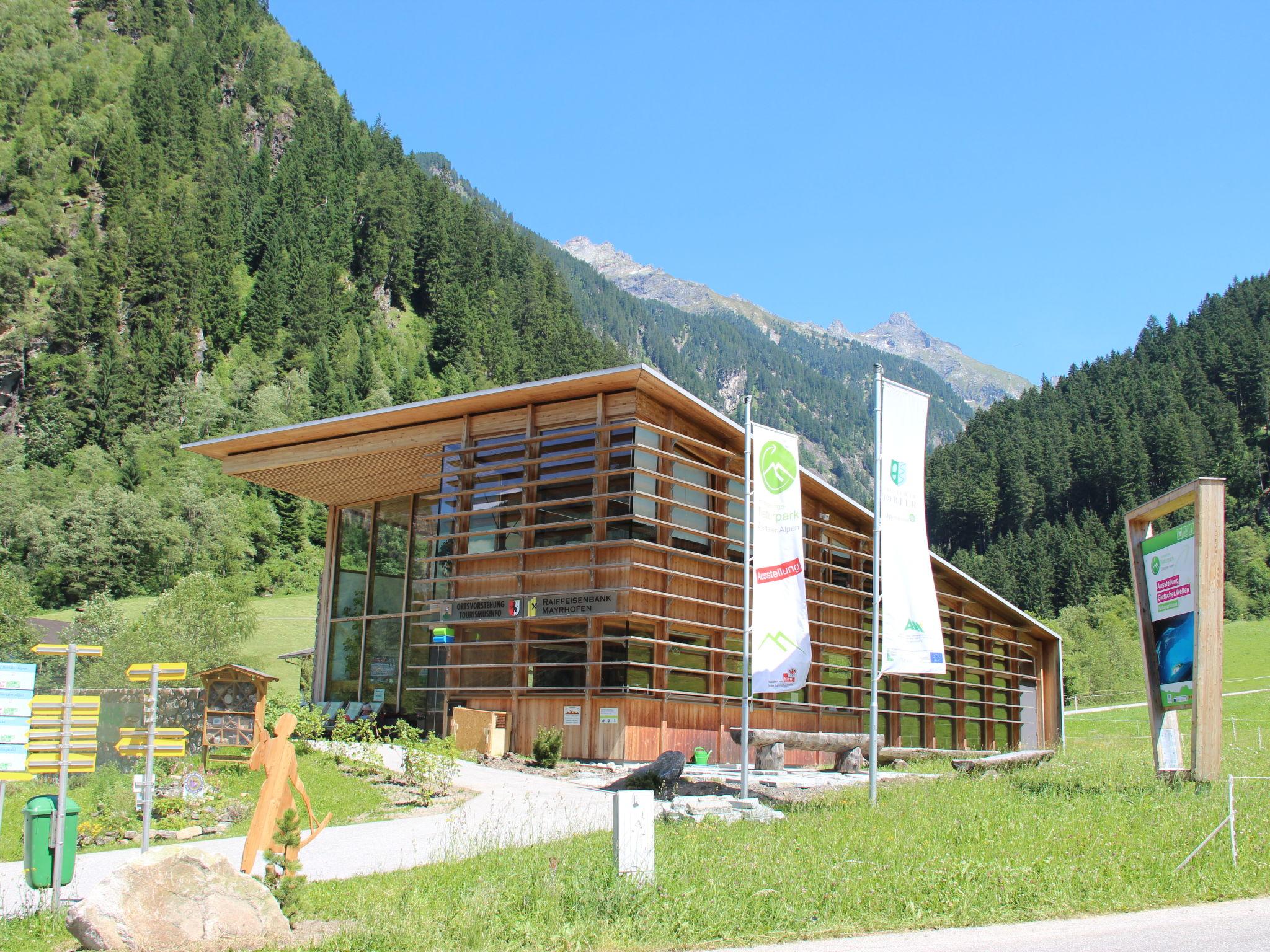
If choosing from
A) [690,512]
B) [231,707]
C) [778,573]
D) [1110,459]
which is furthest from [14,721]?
[1110,459]

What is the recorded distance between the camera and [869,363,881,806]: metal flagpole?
13891 millimetres

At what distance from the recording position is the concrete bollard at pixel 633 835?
350 inches

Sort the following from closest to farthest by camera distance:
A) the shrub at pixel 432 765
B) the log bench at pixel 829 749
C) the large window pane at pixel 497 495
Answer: the shrub at pixel 432 765
the log bench at pixel 829 749
the large window pane at pixel 497 495

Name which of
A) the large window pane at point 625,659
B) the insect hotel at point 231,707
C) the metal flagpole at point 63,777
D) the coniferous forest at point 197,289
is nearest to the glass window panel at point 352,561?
the large window pane at point 625,659

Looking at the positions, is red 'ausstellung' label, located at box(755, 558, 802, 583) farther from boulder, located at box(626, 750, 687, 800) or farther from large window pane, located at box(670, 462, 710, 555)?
large window pane, located at box(670, 462, 710, 555)

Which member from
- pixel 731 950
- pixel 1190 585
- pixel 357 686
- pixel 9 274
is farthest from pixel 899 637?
pixel 9 274

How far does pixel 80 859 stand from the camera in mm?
11969

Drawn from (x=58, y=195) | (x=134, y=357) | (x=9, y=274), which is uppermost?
(x=58, y=195)

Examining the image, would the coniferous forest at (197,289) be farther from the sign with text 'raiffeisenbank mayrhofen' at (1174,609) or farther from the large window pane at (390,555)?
the sign with text 'raiffeisenbank mayrhofen' at (1174,609)

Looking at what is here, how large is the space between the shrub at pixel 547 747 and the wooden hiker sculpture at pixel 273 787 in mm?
11899

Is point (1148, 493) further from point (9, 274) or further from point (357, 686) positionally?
point (9, 274)

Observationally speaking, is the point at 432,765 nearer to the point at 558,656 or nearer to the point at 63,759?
the point at 558,656

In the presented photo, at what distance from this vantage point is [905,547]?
585 inches

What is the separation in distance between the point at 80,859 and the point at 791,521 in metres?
10.6
